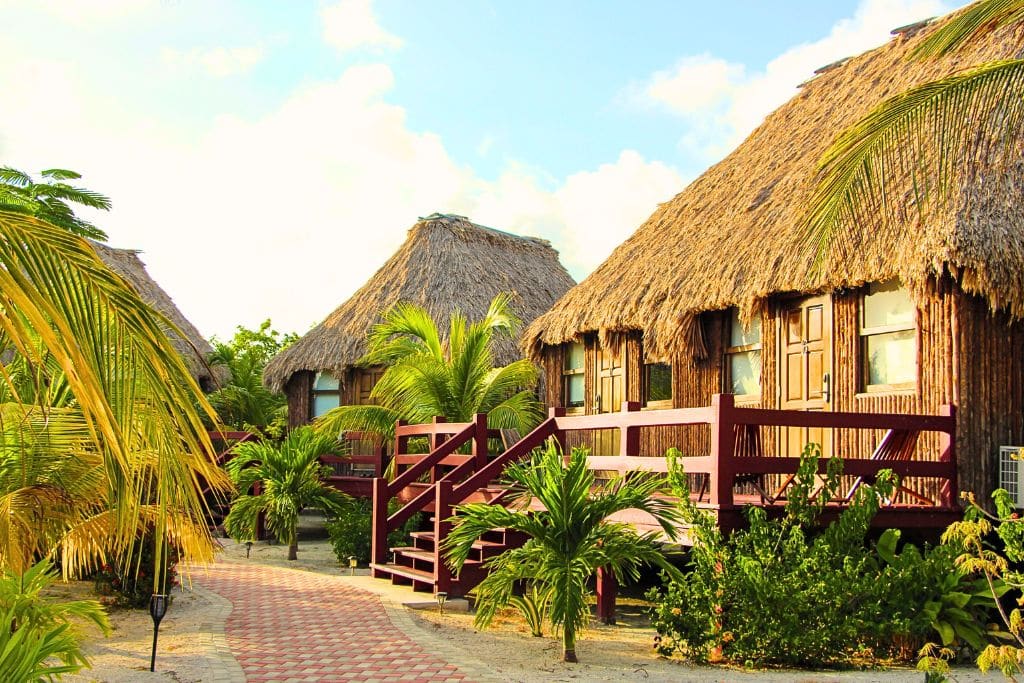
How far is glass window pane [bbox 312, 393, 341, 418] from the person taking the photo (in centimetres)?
2067

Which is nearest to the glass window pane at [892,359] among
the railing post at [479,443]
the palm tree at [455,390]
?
the railing post at [479,443]

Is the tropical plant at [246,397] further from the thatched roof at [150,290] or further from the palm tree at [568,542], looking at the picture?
the palm tree at [568,542]

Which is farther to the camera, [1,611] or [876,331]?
[876,331]

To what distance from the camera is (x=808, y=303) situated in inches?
428

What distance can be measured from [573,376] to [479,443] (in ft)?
11.4

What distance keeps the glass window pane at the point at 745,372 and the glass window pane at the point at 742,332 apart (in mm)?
133

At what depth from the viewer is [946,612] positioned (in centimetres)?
798

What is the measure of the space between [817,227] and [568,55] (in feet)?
12.8

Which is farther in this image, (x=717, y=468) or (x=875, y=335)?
(x=875, y=335)

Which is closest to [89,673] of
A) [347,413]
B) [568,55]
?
[568,55]

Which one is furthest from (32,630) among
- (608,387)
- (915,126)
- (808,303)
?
(608,387)

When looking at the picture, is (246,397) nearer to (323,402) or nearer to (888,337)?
(323,402)

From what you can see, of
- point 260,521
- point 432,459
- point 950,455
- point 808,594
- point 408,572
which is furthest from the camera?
point 260,521

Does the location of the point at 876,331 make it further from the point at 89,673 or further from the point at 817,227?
the point at 89,673
